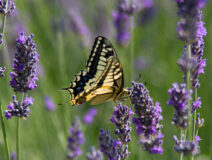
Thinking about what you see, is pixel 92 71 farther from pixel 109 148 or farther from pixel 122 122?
pixel 109 148

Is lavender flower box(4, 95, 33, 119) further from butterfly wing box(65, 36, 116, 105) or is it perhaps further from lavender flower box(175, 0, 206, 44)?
lavender flower box(175, 0, 206, 44)

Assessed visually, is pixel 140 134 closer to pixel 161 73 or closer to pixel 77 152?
pixel 77 152

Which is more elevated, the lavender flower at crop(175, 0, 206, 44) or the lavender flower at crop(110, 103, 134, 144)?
the lavender flower at crop(175, 0, 206, 44)

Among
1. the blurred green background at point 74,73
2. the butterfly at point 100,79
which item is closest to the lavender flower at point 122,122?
the butterfly at point 100,79

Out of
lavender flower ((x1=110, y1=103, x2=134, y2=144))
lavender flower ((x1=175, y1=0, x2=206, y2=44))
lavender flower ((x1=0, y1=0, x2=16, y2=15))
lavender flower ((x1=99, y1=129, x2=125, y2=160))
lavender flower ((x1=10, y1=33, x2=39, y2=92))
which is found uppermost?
lavender flower ((x1=0, y1=0, x2=16, y2=15))

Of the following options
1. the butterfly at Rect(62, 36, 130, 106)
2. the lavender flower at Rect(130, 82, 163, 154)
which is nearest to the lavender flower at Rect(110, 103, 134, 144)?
the lavender flower at Rect(130, 82, 163, 154)

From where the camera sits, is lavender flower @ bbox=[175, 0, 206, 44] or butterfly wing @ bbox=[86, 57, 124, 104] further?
butterfly wing @ bbox=[86, 57, 124, 104]
